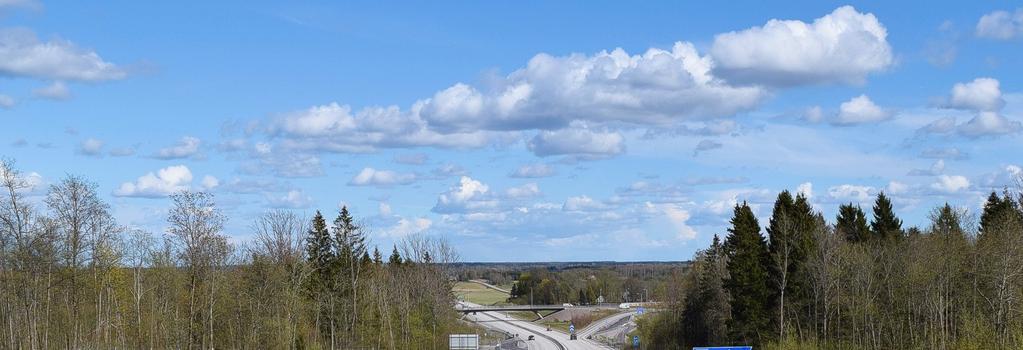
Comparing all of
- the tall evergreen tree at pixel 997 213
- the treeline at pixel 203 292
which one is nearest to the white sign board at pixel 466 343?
the treeline at pixel 203 292

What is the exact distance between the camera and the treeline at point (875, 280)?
68688 mm

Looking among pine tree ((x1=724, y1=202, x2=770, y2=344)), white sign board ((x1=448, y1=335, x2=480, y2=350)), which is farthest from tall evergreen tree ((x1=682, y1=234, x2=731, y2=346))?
white sign board ((x1=448, y1=335, x2=480, y2=350))

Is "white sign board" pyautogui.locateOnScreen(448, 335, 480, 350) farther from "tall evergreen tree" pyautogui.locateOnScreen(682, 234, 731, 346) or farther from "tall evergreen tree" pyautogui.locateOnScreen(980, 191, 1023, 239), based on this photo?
"tall evergreen tree" pyautogui.locateOnScreen(980, 191, 1023, 239)

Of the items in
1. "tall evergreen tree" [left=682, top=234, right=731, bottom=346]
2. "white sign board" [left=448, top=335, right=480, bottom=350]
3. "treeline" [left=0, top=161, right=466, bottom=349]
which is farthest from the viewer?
"tall evergreen tree" [left=682, top=234, right=731, bottom=346]

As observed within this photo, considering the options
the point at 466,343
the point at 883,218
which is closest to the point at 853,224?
the point at 883,218

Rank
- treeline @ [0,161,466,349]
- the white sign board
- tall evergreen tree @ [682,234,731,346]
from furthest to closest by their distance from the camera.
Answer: tall evergreen tree @ [682,234,731,346], the white sign board, treeline @ [0,161,466,349]

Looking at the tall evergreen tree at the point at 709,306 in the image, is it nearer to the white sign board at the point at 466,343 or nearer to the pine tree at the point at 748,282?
the pine tree at the point at 748,282

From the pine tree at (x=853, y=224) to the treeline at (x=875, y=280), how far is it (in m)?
0.14

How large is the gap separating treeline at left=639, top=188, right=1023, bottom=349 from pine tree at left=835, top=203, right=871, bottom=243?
14 centimetres

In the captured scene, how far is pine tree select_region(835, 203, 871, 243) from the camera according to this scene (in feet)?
338

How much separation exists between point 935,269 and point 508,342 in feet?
312

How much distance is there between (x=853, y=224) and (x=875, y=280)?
19.5 metres

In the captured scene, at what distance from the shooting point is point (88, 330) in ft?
266

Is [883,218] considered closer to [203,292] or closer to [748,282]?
[748,282]
